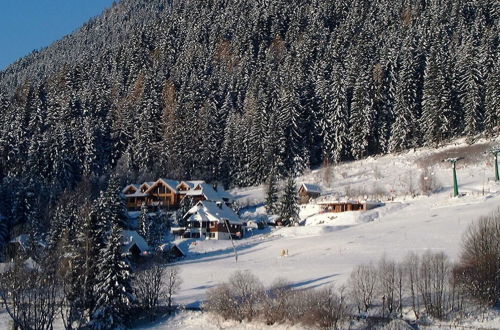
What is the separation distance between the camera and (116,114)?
10188 centimetres

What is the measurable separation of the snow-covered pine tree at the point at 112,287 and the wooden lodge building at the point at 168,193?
36810mm

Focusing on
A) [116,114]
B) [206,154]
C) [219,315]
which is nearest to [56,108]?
[116,114]

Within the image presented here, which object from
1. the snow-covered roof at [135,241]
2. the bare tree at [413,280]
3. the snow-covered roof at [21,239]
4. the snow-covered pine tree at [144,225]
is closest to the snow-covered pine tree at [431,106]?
the snow-covered pine tree at [144,225]

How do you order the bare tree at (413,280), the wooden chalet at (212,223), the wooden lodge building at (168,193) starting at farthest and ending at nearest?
1. the wooden lodge building at (168,193)
2. the wooden chalet at (212,223)
3. the bare tree at (413,280)

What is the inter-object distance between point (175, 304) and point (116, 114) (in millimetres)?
68646

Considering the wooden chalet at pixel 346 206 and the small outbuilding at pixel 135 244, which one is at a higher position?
the wooden chalet at pixel 346 206

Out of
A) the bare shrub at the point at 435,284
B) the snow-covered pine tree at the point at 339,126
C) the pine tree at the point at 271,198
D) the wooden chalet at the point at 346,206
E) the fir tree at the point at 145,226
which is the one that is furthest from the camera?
the snow-covered pine tree at the point at 339,126

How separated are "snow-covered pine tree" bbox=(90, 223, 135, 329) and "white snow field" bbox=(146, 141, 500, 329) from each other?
2.90 meters

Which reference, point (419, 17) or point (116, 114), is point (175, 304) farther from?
point (419, 17)

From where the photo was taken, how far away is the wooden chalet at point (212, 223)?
63144 mm

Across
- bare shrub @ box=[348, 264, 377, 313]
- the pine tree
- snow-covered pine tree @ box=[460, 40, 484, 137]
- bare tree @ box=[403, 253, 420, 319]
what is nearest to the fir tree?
the pine tree

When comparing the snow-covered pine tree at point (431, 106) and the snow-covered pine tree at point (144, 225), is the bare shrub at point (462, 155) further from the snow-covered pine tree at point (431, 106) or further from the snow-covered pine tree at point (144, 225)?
the snow-covered pine tree at point (144, 225)

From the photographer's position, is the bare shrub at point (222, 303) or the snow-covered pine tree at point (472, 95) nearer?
the bare shrub at point (222, 303)

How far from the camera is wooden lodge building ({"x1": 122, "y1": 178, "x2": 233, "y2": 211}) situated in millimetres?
74812
